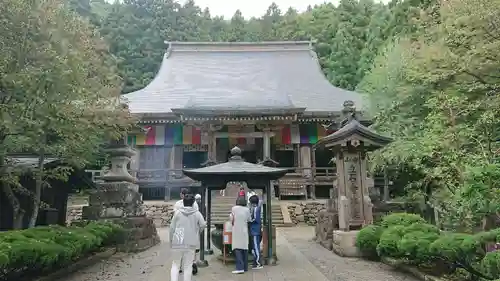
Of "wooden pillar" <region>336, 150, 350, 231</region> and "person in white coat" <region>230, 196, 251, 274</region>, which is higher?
"wooden pillar" <region>336, 150, 350, 231</region>

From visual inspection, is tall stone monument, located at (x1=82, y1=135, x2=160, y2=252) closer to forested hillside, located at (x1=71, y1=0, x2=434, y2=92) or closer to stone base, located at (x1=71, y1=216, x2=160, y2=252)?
stone base, located at (x1=71, y1=216, x2=160, y2=252)

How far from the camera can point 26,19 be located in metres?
8.06

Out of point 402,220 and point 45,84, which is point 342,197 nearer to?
point 402,220

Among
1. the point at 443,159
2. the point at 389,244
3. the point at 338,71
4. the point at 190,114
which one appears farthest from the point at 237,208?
the point at 338,71

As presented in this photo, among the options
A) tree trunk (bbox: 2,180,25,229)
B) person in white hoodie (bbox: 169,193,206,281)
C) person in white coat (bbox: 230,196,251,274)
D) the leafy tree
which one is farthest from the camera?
tree trunk (bbox: 2,180,25,229)

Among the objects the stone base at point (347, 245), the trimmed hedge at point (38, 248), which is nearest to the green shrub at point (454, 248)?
the stone base at point (347, 245)

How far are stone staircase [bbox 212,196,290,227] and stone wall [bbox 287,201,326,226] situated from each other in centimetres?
60

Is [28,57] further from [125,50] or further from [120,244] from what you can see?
[125,50]

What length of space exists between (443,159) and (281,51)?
2235 centimetres

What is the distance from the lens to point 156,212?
59.8ft

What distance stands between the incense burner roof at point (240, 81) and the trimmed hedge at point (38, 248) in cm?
1170

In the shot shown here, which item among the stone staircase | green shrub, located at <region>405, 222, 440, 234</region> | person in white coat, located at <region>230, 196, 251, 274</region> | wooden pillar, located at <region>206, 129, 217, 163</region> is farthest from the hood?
wooden pillar, located at <region>206, 129, 217, 163</region>

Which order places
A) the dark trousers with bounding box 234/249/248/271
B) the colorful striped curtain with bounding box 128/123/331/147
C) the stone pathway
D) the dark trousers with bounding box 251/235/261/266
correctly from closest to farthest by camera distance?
the stone pathway < the dark trousers with bounding box 234/249/248/271 < the dark trousers with bounding box 251/235/261/266 < the colorful striped curtain with bounding box 128/123/331/147

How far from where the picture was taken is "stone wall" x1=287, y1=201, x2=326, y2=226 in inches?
693
